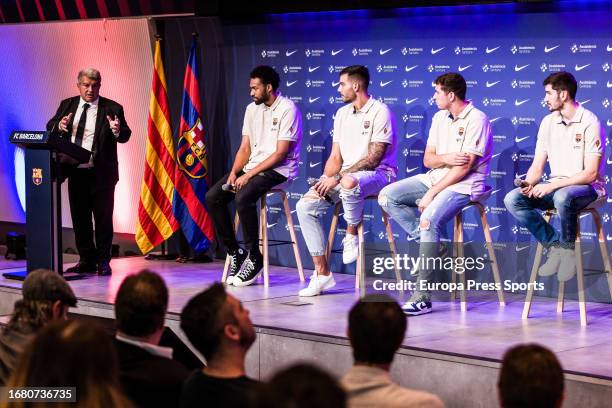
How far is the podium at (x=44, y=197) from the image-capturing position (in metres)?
6.59

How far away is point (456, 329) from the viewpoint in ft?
17.4

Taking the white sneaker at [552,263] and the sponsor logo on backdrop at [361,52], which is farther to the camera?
the sponsor logo on backdrop at [361,52]

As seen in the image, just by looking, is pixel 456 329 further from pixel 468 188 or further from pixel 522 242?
pixel 522 242

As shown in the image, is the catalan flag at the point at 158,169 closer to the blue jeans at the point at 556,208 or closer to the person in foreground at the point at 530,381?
the blue jeans at the point at 556,208

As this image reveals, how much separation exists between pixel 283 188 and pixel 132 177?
2186 millimetres

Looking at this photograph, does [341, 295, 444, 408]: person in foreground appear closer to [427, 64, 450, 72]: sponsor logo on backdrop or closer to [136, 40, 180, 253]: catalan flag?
[427, 64, 450, 72]: sponsor logo on backdrop

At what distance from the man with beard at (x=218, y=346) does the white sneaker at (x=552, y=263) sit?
3.26 m

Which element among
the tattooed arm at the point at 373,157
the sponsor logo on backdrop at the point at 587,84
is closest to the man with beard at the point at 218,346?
the tattooed arm at the point at 373,157

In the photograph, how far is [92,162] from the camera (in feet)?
23.1

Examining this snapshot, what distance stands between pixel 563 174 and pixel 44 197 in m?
3.38

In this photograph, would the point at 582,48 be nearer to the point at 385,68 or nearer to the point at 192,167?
the point at 385,68

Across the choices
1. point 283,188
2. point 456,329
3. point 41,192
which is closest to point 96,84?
point 41,192

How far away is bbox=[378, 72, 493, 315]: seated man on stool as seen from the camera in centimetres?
585

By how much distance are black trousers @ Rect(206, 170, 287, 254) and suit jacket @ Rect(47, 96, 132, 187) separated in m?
0.78
